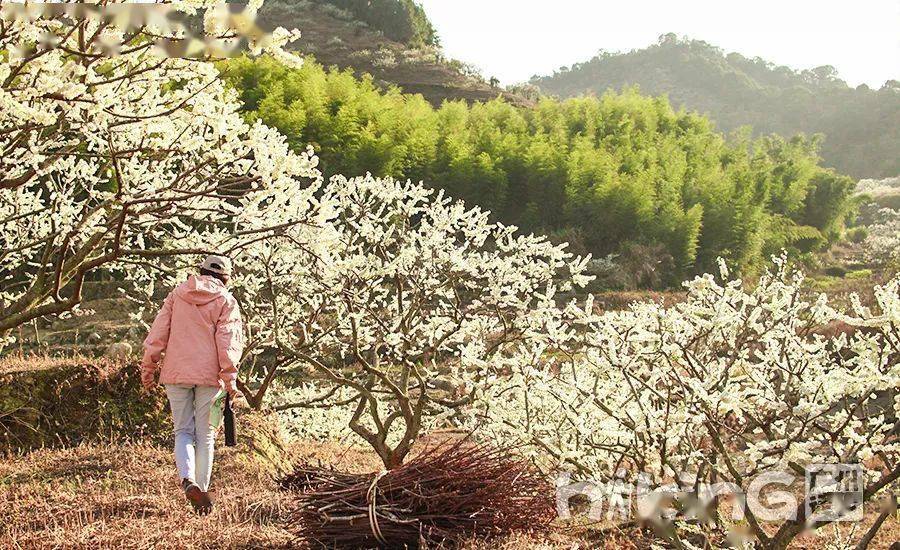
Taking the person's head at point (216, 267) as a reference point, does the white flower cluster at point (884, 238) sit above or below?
below

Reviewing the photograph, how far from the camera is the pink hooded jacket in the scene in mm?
4199

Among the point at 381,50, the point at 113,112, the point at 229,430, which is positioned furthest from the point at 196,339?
the point at 381,50

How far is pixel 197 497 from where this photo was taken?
4.05 meters

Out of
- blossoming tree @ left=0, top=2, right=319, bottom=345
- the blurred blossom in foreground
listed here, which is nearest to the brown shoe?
blossoming tree @ left=0, top=2, right=319, bottom=345

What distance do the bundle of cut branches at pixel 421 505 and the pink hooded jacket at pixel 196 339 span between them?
2.97 feet

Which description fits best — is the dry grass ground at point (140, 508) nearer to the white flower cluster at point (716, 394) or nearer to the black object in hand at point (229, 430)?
the black object in hand at point (229, 430)

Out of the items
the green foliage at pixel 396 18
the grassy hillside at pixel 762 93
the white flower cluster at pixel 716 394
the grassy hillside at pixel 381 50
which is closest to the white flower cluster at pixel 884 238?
the grassy hillside at pixel 762 93

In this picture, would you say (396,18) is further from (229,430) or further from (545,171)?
(229,430)

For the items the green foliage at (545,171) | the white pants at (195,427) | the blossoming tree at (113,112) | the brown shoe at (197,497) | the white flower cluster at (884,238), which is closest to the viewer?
the blossoming tree at (113,112)

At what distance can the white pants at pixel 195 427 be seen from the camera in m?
4.18

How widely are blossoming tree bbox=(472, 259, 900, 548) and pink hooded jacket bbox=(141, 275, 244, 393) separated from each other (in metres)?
2.43

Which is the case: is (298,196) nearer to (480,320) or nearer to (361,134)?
(480,320)

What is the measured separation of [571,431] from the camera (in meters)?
6.15

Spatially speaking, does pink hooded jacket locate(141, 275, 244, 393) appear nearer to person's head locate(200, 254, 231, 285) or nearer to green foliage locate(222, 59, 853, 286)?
person's head locate(200, 254, 231, 285)
